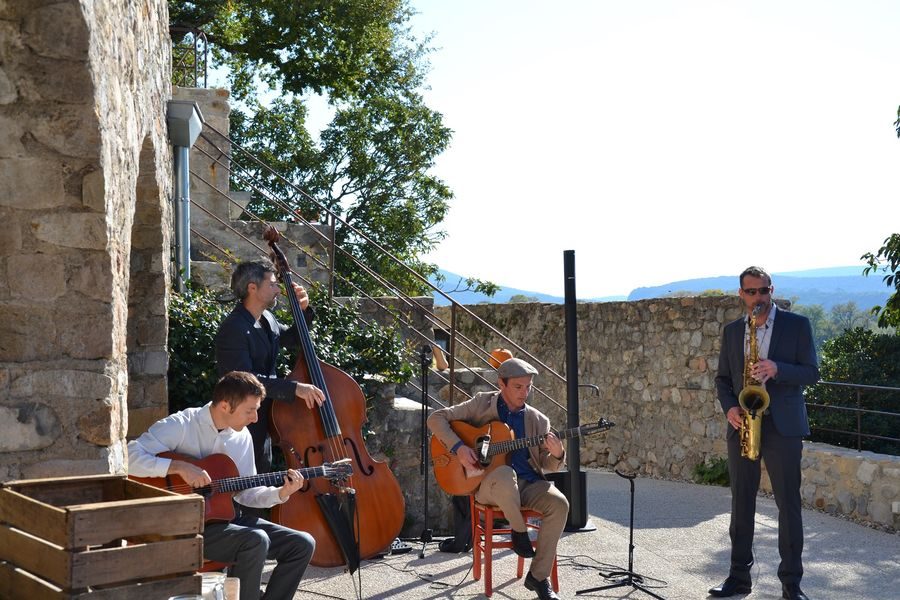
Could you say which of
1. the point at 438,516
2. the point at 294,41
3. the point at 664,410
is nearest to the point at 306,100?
the point at 294,41

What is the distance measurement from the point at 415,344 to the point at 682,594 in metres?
3.65

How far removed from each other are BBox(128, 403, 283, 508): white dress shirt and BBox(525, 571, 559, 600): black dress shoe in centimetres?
158

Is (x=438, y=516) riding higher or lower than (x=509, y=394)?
lower

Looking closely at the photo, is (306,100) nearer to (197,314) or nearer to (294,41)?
(294,41)

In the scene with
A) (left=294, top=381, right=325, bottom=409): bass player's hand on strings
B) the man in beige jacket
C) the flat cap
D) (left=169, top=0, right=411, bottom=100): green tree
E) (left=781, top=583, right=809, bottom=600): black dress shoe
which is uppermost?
(left=169, top=0, right=411, bottom=100): green tree

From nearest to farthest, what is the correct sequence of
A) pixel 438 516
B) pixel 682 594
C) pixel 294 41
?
pixel 682 594, pixel 438 516, pixel 294 41

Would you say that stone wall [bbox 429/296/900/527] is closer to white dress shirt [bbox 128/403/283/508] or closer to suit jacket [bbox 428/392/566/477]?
suit jacket [bbox 428/392/566/477]

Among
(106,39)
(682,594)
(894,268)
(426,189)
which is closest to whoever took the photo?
(106,39)

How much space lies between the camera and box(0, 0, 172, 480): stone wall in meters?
3.32

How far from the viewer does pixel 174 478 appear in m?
3.95

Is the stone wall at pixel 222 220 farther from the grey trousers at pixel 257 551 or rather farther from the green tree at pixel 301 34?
the green tree at pixel 301 34

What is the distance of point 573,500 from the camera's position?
6668mm

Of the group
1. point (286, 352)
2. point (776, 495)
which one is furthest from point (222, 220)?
point (776, 495)

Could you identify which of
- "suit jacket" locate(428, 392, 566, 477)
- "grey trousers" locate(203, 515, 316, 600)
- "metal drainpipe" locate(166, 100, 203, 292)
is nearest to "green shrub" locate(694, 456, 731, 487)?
"suit jacket" locate(428, 392, 566, 477)
